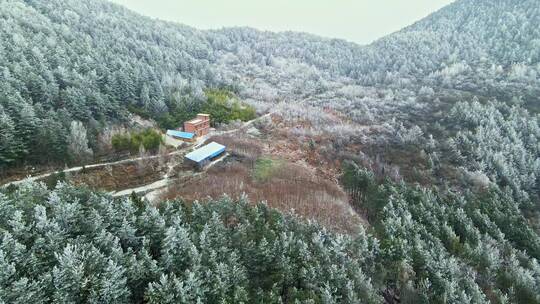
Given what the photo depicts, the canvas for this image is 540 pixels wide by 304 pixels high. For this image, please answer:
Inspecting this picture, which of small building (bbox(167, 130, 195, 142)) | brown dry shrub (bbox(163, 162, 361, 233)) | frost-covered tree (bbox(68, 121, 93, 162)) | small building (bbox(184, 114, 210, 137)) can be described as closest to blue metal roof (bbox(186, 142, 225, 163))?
brown dry shrub (bbox(163, 162, 361, 233))

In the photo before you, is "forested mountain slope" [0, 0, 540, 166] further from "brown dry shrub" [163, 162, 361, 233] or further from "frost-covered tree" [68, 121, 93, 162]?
"brown dry shrub" [163, 162, 361, 233]

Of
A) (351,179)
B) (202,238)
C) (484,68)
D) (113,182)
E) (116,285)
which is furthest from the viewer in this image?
(484,68)

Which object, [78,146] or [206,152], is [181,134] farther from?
[78,146]

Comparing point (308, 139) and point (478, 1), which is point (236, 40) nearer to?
point (308, 139)

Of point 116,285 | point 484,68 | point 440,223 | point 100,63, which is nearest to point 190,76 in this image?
point 100,63

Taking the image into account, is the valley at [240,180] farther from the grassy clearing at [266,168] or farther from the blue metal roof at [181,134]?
the grassy clearing at [266,168]
